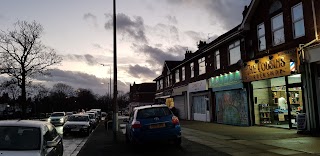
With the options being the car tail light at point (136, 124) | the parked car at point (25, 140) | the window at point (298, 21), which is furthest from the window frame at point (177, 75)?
the parked car at point (25, 140)

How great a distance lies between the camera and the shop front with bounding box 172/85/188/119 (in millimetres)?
37334

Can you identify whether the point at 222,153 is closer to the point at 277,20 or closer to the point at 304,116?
the point at 304,116

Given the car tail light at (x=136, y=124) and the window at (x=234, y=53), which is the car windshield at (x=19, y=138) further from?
the window at (x=234, y=53)

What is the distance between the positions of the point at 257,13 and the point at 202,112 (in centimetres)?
1313

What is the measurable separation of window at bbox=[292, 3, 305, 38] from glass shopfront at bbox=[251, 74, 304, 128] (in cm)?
206

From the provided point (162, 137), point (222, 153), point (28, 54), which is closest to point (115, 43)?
point (162, 137)

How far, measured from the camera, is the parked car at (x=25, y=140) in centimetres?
630

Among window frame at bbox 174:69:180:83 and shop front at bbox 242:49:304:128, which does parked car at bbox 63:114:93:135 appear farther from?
window frame at bbox 174:69:180:83

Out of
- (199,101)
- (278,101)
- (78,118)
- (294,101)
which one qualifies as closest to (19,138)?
(294,101)

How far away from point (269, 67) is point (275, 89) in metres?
1.84

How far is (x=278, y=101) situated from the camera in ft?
64.8

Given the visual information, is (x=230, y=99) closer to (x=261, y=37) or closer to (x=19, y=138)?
(x=261, y=37)

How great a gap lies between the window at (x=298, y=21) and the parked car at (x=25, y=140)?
525 inches

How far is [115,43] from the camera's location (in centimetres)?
1920
